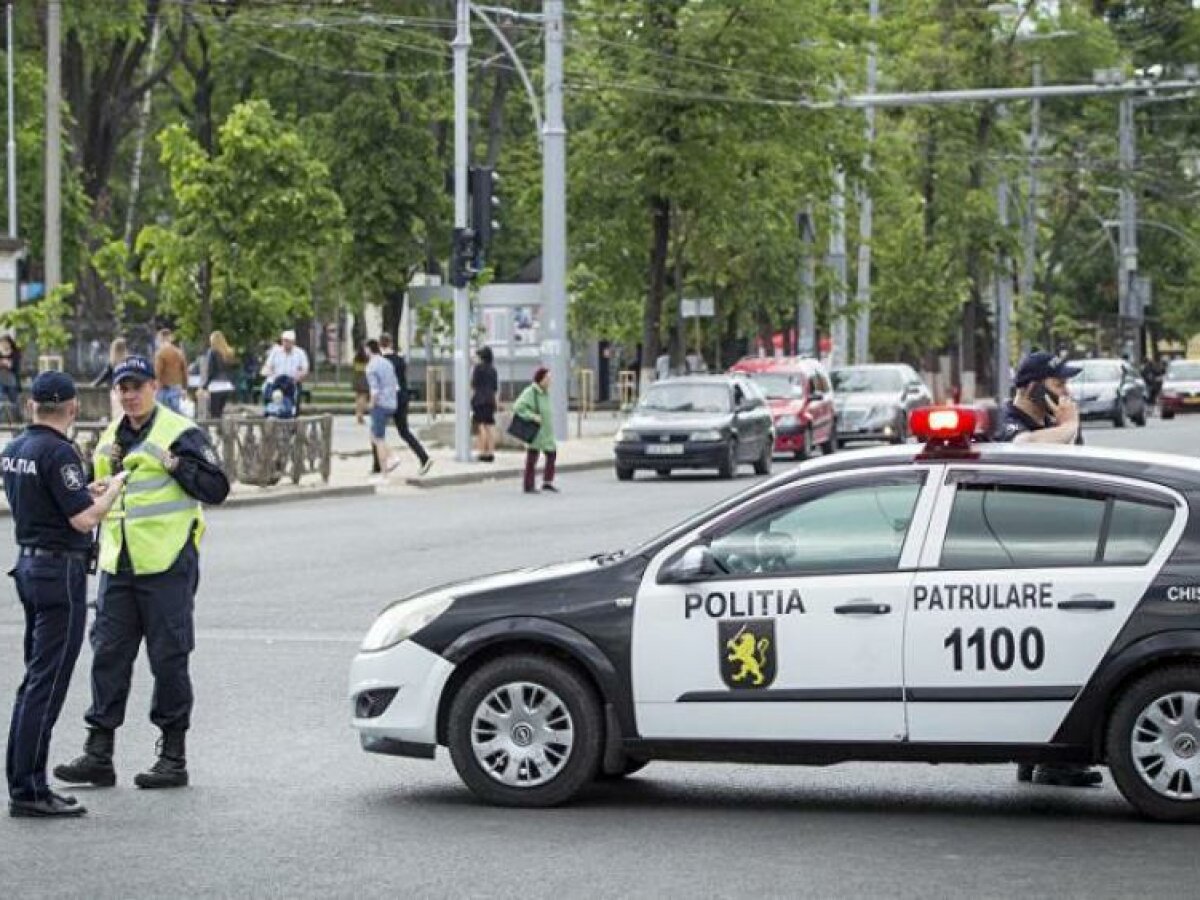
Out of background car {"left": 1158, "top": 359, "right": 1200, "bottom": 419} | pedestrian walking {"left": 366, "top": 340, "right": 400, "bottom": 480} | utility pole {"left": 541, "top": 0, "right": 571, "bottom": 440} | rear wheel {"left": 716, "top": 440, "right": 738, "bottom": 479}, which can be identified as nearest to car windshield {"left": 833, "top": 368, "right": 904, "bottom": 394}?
utility pole {"left": 541, "top": 0, "right": 571, "bottom": 440}

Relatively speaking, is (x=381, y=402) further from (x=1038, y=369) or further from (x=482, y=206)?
(x=1038, y=369)

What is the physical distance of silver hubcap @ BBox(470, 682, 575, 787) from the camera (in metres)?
10.8

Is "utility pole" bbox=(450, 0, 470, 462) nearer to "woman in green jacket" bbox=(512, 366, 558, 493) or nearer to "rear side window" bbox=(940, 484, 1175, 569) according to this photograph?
"woman in green jacket" bbox=(512, 366, 558, 493)

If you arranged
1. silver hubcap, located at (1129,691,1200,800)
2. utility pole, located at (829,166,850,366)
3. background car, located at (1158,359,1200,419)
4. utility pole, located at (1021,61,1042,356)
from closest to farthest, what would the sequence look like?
silver hubcap, located at (1129,691,1200,800)
utility pole, located at (829,166,850,366)
background car, located at (1158,359,1200,419)
utility pole, located at (1021,61,1042,356)

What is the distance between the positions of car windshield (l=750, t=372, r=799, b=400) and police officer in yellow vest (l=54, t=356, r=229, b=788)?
3450cm

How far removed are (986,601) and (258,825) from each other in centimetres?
283

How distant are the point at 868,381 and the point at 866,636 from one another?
40508 millimetres

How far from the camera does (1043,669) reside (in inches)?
411

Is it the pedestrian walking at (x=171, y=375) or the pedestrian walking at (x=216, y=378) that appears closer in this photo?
the pedestrian walking at (x=171, y=375)

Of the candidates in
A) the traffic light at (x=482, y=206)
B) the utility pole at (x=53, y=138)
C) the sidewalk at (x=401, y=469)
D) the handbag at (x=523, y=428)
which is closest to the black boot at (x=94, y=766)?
the sidewalk at (x=401, y=469)

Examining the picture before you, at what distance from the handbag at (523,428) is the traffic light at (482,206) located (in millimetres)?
7145

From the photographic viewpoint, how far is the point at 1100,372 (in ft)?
211

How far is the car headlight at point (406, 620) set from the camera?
11.0m

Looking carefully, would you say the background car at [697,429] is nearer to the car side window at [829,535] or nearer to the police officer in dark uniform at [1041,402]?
the police officer in dark uniform at [1041,402]
